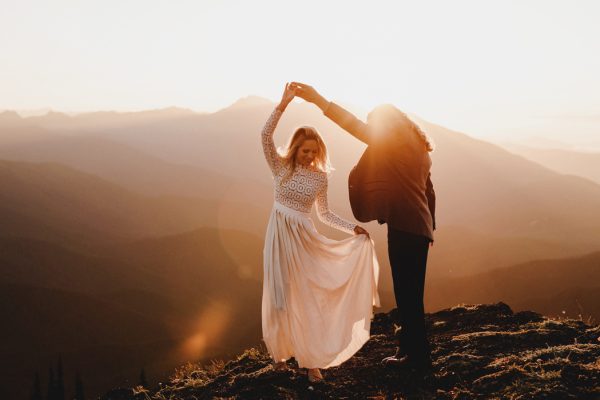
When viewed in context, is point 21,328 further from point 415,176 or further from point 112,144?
point 112,144

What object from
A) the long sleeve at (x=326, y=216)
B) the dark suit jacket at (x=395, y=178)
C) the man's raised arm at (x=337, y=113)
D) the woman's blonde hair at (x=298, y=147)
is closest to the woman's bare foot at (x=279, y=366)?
the long sleeve at (x=326, y=216)

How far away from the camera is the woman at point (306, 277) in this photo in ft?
15.0

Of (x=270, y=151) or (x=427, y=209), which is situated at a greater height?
(x=270, y=151)

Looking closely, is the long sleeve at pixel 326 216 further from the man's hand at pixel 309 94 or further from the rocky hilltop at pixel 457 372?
the rocky hilltop at pixel 457 372

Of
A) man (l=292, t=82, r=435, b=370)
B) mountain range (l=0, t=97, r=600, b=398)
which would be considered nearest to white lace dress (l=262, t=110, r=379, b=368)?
man (l=292, t=82, r=435, b=370)

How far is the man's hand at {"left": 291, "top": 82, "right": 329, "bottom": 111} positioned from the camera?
4477mm

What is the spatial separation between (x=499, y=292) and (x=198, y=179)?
90993 millimetres

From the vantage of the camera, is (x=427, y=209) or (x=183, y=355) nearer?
(x=427, y=209)

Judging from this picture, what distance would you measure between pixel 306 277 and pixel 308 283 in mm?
65

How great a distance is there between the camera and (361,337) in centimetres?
472

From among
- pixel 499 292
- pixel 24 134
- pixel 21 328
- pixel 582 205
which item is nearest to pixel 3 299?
pixel 21 328

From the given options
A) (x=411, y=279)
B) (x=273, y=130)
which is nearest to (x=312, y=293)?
(x=411, y=279)

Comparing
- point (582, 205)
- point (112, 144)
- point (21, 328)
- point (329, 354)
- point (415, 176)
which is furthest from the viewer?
point (112, 144)

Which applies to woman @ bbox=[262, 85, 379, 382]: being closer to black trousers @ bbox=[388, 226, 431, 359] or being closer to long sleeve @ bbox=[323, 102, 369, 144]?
long sleeve @ bbox=[323, 102, 369, 144]
